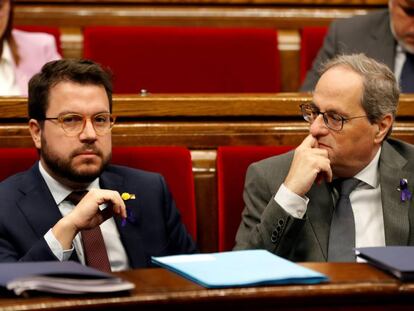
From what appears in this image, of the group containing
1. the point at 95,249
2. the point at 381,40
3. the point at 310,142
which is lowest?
the point at 95,249

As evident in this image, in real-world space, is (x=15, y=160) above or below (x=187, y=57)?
below

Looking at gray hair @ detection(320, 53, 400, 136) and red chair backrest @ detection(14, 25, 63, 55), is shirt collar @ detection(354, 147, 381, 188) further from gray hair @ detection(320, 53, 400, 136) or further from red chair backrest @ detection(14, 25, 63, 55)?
red chair backrest @ detection(14, 25, 63, 55)

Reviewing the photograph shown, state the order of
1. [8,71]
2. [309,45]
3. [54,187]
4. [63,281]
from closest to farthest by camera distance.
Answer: [63,281], [54,187], [8,71], [309,45]

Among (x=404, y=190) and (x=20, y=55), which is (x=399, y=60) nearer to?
(x=404, y=190)

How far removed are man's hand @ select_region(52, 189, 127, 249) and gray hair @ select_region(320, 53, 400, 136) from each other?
0.31 m

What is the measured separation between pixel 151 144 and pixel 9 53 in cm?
34

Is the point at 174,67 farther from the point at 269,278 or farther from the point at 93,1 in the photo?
the point at 269,278

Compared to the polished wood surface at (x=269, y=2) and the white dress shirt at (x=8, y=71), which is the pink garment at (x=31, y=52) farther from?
the polished wood surface at (x=269, y=2)

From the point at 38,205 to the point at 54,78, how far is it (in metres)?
0.14

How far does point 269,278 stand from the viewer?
2.06ft

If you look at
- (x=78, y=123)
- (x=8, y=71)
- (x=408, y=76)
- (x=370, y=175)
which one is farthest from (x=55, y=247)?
(x=408, y=76)

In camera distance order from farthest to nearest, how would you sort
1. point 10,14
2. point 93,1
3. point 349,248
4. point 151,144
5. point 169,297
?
point 93,1 → point 10,14 → point 151,144 → point 349,248 → point 169,297

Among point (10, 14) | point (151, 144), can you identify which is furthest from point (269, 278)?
point (10, 14)

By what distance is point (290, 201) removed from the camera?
0.92 m
